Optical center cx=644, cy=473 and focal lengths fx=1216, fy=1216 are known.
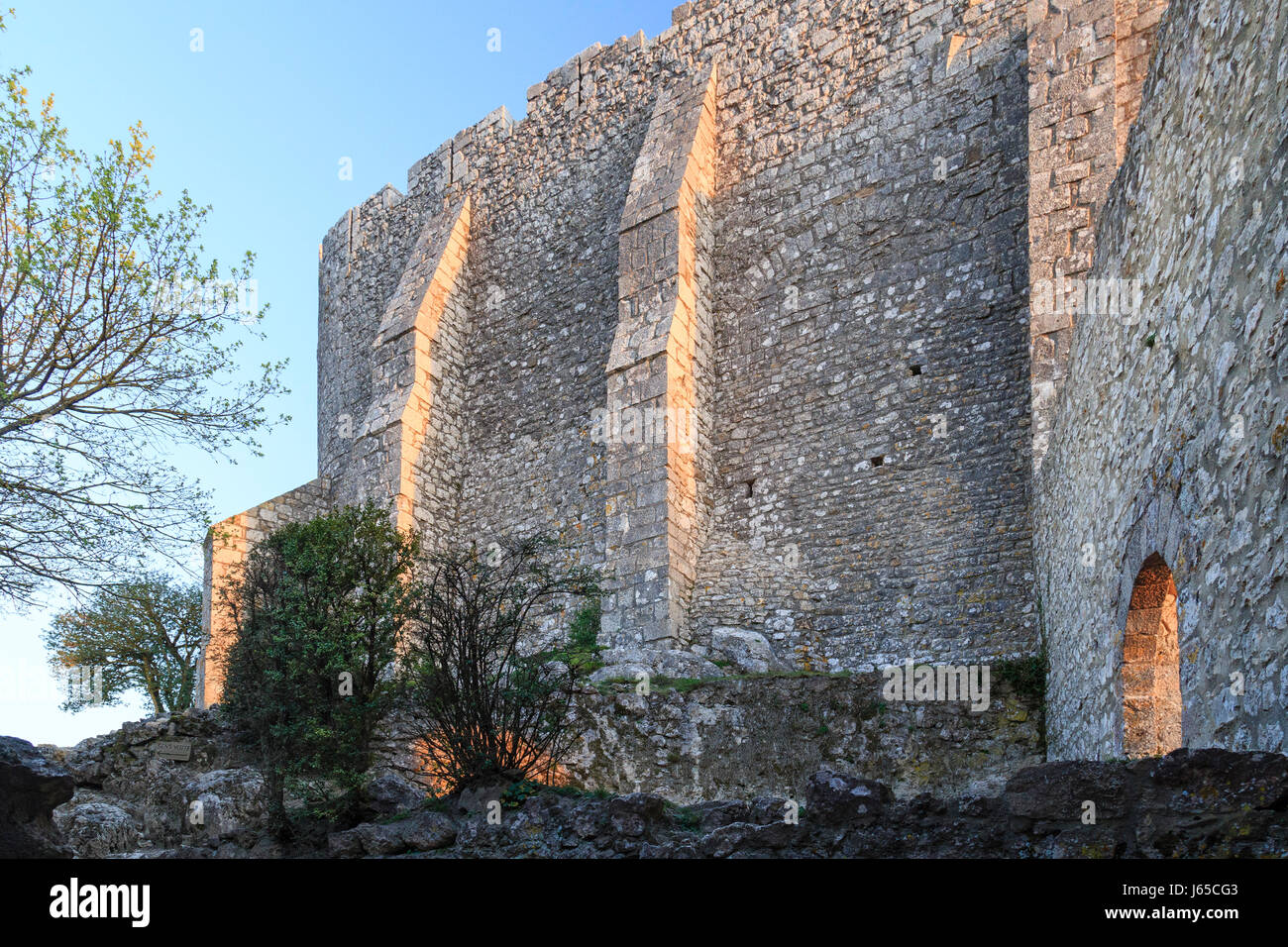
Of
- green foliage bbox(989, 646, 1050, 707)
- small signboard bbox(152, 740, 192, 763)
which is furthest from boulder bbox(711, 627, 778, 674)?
small signboard bbox(152, 740, 192, 763)

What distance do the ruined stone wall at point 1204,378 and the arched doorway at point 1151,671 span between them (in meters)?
0.10

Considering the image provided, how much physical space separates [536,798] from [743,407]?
8.45 metres

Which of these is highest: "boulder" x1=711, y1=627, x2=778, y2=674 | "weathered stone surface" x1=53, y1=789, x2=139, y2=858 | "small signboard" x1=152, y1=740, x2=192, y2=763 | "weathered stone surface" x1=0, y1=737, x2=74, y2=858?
"boulder" x1=711, y1=627, x2=778, y2=674

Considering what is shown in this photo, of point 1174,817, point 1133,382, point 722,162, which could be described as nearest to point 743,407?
point 722,162

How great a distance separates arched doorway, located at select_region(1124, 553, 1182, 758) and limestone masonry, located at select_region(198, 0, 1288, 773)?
0.07 ft

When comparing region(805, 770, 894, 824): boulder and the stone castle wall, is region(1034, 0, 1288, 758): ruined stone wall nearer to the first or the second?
region(805, 770, 894, 824): boulder

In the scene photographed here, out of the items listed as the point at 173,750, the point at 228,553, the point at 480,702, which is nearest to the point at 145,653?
the point at 228,553

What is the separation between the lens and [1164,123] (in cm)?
566

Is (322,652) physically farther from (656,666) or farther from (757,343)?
(757,343)

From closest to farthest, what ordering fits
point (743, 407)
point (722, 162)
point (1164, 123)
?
point (1164, 123) → point (743, 407) → point (722, 162)

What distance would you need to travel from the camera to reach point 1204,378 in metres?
4.78

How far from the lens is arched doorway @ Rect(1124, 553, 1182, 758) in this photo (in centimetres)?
593

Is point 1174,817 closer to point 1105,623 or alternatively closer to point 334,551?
point 1105,623
